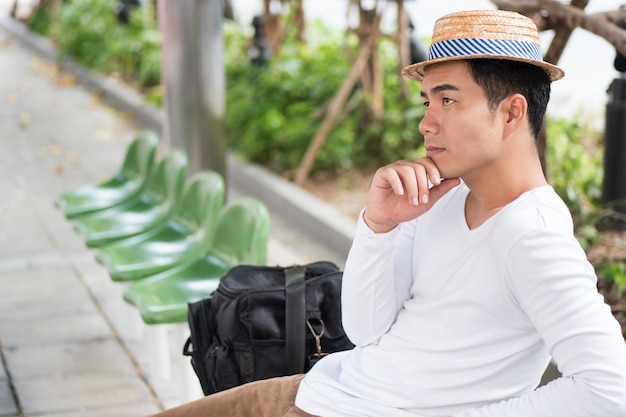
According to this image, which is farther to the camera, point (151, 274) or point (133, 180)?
point (133, 180)

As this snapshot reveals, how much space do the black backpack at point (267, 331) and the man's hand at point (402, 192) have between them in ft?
2.59

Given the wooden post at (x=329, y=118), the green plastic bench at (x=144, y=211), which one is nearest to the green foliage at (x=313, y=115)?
the wooden post at (x=329, y=118)

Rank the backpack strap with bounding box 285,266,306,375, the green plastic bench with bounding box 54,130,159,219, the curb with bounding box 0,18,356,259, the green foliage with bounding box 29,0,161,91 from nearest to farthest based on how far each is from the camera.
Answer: the backpack strap with bounding box 285,266,306,375, the green plastic bench with bounding box 54,130,159,219, the curb with bounding box 0,18,356,259, the green foliage with bounding box 29,0,161,91

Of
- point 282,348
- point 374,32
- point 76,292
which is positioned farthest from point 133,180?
point 282,348

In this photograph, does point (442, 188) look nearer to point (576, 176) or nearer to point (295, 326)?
point (295, 326)

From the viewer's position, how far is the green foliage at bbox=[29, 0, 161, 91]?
1252cm

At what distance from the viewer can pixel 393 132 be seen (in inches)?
311

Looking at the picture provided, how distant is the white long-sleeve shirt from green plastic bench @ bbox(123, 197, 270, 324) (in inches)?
61.7

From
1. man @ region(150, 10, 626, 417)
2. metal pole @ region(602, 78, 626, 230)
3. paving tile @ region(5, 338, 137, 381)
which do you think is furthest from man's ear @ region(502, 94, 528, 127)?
metal pole @ region(602, 78, 626, 230)

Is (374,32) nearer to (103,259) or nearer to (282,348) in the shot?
(103,259)

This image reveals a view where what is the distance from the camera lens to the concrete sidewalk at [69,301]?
4586 mm

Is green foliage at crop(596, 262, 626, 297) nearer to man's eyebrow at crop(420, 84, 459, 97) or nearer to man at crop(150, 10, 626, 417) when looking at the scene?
man at crop(150, 10, 626, 417)

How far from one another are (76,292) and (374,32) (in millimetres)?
3221

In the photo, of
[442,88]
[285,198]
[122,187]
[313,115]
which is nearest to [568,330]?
[442,88]
